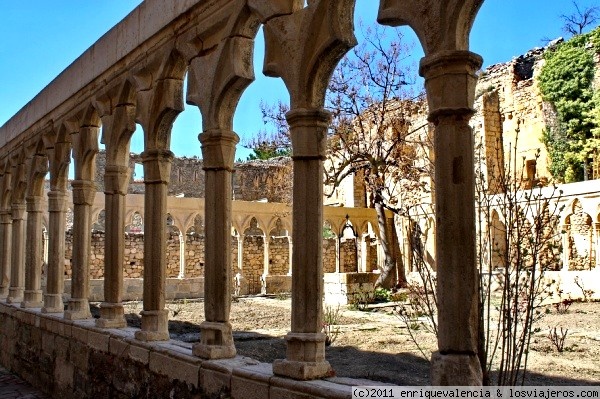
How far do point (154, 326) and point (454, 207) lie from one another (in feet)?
9.55

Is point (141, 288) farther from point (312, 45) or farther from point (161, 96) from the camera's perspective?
point (312, 45)

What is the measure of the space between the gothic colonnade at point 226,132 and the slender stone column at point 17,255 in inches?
43.0

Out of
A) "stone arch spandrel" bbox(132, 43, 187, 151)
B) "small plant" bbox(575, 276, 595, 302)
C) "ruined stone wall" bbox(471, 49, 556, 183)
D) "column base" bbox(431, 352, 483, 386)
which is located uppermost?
"ruined stone wall" bbox(471, 49, 556, 183)

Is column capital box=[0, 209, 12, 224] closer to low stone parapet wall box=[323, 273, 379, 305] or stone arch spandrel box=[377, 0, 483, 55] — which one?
low stone parapet wall box=[323, 273, 379, 305]

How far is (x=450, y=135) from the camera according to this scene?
101 inches

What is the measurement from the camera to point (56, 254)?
6848 millimetres

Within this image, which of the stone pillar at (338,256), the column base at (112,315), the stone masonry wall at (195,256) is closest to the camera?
the column base at (112,315)

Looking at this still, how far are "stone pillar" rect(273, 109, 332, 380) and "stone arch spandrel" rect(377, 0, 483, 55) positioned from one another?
852 mm

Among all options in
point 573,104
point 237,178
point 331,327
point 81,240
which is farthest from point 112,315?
point 237,178

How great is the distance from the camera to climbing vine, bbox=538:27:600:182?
19.5 m

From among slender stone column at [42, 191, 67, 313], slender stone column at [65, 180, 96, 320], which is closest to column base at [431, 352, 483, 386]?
slender stone column at [65, 180, 96, 320]

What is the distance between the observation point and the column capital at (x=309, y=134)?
133 inches

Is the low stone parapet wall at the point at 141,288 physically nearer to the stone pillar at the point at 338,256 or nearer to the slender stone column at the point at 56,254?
the stone pillar at the point at 338,256

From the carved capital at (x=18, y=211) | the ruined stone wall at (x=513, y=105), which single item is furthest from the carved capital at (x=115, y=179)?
the ruined stone wall at (x=513, y=105)
